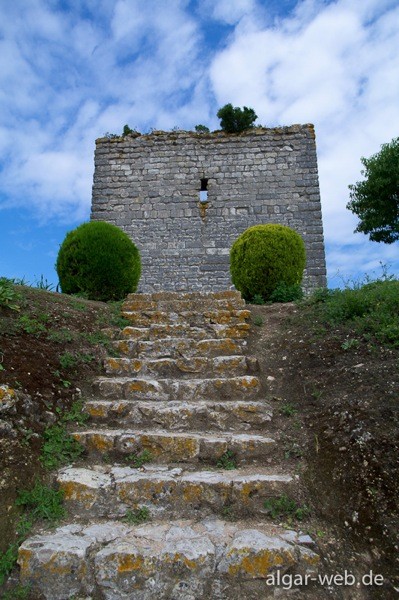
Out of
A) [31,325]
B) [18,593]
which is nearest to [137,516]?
[18,593]

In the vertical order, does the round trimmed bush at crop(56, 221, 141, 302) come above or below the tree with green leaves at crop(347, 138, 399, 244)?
below

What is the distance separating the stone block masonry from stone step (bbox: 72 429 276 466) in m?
7.76

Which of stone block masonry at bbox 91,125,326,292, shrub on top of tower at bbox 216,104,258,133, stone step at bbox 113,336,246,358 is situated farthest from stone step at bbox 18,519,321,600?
shrub on top of tower at bbox 216,104,258,133

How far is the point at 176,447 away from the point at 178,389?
0.85 m

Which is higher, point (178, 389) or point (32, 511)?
point (178, 389)

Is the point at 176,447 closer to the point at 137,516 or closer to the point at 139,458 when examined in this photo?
the point at 139,458

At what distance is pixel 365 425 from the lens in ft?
9.33

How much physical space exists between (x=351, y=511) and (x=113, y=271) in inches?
209

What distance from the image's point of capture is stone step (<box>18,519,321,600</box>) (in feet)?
6.96

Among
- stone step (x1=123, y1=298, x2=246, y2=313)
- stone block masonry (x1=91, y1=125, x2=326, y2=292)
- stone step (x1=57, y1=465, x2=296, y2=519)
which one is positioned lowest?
stone step (x1=57, y1=465, x2=296, y2=519)

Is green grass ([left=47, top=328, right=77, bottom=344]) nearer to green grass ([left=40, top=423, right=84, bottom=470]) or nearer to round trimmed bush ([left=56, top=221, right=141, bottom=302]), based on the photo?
green grass ([left=40, top=423, right=84, bottom=470])

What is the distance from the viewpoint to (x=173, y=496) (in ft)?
Answer: 8.70

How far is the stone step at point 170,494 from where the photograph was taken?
2.60m

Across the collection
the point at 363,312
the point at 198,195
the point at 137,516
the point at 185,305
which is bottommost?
the point at 137,516
